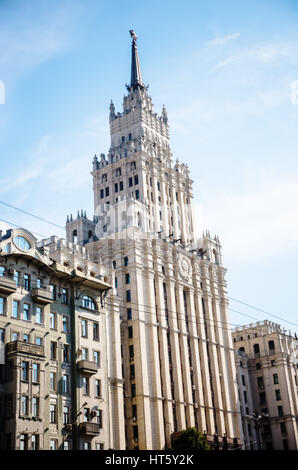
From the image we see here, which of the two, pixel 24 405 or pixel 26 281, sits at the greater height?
pixel 26 281

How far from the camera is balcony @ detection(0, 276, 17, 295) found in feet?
189

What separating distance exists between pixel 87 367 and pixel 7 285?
1228 cm

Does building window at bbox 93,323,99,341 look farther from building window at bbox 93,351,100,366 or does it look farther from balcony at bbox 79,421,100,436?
balcony at bbox 79,421,100,436

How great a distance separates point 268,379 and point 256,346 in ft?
24.4

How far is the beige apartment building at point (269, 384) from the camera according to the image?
116m

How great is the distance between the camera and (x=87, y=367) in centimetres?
6341

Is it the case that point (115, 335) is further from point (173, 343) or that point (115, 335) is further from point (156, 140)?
point (156, 140)

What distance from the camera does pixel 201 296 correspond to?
104 metres

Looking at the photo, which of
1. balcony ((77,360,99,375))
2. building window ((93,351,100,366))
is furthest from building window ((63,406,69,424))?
building window ((93,351,100,366))

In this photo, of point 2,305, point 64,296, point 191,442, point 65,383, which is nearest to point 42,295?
point 2,305

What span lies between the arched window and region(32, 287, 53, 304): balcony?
6.00 m

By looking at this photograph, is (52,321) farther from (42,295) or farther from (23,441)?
(23,441)

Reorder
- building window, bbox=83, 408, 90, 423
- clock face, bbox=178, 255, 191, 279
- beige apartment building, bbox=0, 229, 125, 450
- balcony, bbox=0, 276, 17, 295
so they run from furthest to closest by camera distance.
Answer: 1. clock face, bbox=178, 255, 191, 279
2. building window, bbox=83, 408, 90, 423
3. balcony, bbox=0, 276, 17, 295
4. beige apartment building, bbox=0, 229, 125, 450

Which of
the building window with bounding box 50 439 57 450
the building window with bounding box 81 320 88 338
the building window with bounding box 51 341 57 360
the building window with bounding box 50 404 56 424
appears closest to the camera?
the building window with bounding box 50 439 57 450
